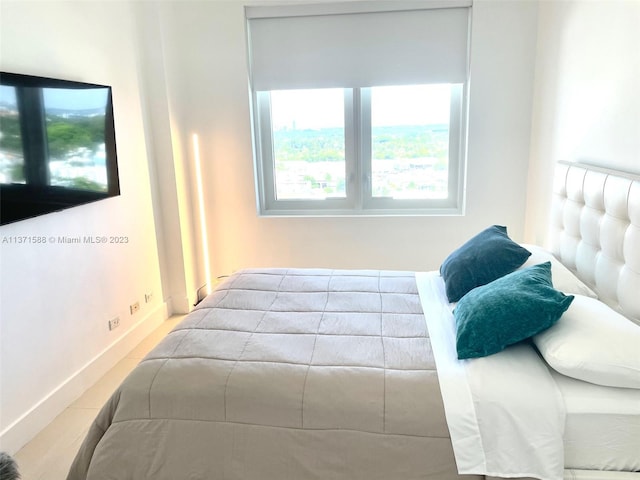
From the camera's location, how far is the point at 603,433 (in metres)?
1.48

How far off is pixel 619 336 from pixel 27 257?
104 inches

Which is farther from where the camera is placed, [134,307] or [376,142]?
[376,142]

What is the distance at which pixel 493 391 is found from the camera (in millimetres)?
1536

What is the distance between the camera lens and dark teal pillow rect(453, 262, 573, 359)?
1.66 m

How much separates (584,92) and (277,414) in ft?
7.87

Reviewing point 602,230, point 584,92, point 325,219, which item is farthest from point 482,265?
point 325,219

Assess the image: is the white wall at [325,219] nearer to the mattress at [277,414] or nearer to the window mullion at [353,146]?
the window mullion at [353,146]

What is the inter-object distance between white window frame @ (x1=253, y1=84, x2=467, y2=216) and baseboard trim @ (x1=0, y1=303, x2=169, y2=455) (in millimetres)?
1421

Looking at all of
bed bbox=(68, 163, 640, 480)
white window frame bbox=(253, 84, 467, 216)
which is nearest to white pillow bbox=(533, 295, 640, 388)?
bed bbox=(68, 163, 640, 480)

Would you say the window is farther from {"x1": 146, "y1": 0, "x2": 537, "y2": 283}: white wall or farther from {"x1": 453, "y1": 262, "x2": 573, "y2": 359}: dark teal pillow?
{"x1": 453, "y1": 262, "x2": 573, "y2": 359}: dark teal pillow

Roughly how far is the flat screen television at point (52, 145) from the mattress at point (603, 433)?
2.47 m

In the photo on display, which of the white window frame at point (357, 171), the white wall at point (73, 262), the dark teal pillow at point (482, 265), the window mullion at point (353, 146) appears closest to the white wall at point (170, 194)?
the white wall at point (73, 262)

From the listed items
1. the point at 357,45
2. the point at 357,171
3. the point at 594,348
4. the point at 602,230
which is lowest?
the point at 594,348

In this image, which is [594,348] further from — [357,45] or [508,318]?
[357,45]
